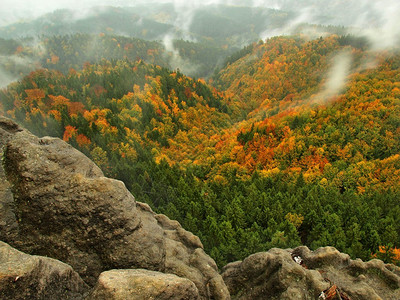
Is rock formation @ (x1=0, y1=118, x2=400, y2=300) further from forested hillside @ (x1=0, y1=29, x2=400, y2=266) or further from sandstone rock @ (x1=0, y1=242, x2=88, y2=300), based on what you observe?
forested hillside @ (x1=0, y1=29, x2=400, y2=266)

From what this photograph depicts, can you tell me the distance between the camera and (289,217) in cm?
7062

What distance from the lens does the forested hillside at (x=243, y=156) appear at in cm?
6775

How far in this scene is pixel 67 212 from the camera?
54.9 feet

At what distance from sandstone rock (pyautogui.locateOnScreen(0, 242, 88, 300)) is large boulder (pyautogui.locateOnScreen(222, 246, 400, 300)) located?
16554 mm

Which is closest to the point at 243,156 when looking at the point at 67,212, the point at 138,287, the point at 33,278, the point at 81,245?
the point at 81,245

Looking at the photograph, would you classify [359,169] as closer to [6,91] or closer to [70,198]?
[70,198]

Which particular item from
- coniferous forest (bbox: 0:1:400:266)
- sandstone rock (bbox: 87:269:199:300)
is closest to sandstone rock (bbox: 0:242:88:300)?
sandstone rock (bbox: 87:269:199:300)

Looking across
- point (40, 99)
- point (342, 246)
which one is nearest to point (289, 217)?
point (342, 246)

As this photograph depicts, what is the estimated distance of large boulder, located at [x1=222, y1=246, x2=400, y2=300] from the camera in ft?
72.2

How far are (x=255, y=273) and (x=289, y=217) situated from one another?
5030 cm

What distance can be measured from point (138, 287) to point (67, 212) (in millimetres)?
7350

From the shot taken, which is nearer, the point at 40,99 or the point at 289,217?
the point at 289,217

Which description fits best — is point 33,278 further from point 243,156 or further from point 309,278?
point 243,156

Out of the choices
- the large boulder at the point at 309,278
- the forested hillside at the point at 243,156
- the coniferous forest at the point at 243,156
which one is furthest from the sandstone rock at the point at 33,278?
the forested hillside at the point at 243,156
